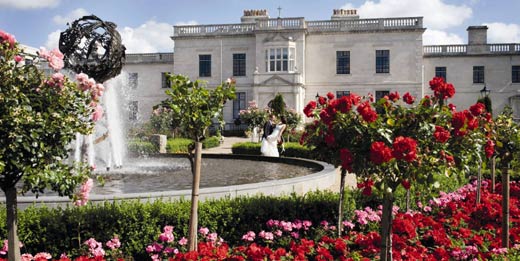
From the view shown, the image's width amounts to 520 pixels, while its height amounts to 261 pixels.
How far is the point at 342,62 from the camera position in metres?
38.6

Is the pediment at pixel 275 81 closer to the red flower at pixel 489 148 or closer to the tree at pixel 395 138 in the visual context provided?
the red flower at pixel 489 148

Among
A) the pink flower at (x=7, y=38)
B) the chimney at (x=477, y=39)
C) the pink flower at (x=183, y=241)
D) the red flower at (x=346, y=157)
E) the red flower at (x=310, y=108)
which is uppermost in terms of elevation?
the chimney at (x=477, y=39)

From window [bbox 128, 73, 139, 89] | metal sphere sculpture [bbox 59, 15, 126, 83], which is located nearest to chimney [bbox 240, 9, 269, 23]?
window [bbox 128, 73, 139, 89]

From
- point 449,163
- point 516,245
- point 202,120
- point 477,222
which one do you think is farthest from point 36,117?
point 477,222

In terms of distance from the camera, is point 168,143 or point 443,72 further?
point 443,72

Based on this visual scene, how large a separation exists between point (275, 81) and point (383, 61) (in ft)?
29.0

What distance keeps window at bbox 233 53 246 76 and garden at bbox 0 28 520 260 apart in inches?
1288

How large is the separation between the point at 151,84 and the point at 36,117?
131ft

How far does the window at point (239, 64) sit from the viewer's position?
39.2m

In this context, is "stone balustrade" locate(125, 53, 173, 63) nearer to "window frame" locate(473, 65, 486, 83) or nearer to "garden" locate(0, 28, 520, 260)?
"window frame" locate(473, 65, 486, 83)

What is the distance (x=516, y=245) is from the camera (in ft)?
18.9

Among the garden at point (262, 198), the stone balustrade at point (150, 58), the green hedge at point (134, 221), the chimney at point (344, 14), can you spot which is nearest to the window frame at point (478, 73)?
the chimney at point (344, 14)

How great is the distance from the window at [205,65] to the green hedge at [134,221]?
34594mm

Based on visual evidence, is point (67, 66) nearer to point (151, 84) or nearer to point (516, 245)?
point (516, 245)
